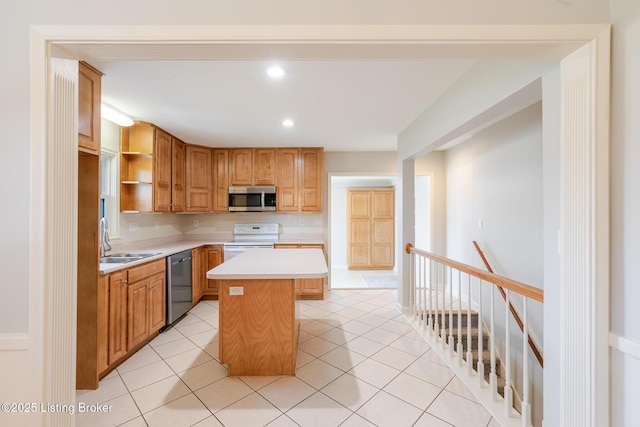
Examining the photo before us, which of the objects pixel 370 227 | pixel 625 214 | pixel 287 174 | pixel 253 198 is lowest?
pixel 370 227

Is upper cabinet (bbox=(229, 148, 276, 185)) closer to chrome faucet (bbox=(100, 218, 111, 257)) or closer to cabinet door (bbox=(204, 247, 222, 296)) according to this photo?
cabinet door (bbox=(204, 247, 222, 296))

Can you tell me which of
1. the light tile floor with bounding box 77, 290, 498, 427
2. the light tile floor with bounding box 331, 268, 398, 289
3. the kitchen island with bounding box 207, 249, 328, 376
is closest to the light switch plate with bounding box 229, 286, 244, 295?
the kitchen island with bounding box 207, 249, 328, 376

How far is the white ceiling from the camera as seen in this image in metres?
1.98

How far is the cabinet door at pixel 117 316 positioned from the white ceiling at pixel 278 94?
5.40 feet

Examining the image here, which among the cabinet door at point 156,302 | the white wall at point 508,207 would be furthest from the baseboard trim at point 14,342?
the white wall at point 508,207

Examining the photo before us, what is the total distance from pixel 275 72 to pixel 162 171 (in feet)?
7.43

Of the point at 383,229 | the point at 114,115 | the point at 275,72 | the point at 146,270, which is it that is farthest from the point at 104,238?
the point at 383,229

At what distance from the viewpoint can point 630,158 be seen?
0.98 m

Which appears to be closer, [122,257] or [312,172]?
[122,257]

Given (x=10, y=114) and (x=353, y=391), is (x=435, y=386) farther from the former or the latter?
(x=10, y=114)

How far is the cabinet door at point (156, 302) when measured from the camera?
8.87 ft

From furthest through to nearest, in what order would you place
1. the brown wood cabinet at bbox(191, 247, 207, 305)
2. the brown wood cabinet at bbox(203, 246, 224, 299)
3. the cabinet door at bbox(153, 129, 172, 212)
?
the brown wood cabinet at bbox(203, 246, 224, 299)
the brown wood cabinet at bbox(191, 247, 207, 305)
the cabinet door at bbox(153, 129, 172, 212)

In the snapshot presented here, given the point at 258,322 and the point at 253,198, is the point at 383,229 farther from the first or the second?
the point at 258,322

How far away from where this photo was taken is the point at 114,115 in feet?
8.86
